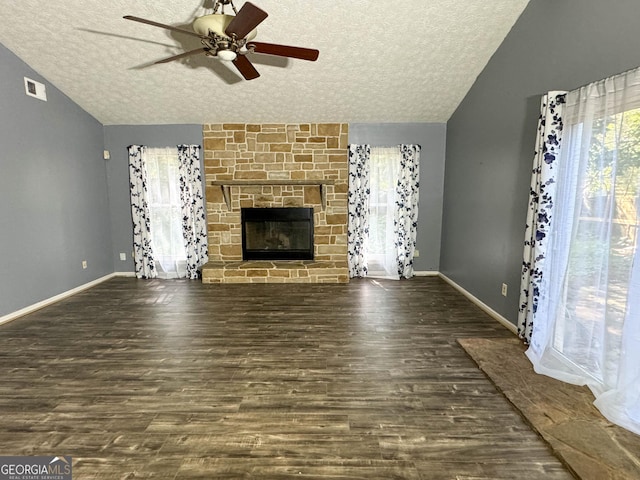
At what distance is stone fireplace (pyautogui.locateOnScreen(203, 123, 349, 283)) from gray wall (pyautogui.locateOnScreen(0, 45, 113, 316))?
1621mm

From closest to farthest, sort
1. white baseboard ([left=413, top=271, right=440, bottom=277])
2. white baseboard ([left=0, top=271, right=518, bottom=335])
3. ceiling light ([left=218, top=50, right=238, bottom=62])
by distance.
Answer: ceiling light ([left=218, top=50, right=238, bottom=62])
white baseboard ([left=0, top=271, right=518, bottom=335])
white baseboard ([left=413, top=271, right=440, bottom=277])

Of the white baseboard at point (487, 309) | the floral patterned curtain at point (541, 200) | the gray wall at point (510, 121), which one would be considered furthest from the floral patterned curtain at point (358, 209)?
the floral patterned curtain at point (541, 200)

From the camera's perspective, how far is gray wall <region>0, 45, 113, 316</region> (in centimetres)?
328

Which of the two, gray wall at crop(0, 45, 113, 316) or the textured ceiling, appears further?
gray wall at crop(0, 45, 113, 316)

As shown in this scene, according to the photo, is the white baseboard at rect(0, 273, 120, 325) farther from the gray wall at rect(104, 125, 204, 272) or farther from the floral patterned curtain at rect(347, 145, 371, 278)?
the floral patterned curtain at rect(347, 145, 371, 278)

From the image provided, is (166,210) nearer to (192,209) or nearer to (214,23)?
(192,209)

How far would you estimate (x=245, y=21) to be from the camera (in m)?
1.87

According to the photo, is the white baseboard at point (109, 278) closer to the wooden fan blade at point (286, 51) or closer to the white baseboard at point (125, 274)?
the white baseboard at point (125, 274)

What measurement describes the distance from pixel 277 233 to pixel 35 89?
3.38 m

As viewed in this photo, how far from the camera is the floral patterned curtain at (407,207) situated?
469 cm

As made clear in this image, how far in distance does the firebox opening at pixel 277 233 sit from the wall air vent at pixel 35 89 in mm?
2717

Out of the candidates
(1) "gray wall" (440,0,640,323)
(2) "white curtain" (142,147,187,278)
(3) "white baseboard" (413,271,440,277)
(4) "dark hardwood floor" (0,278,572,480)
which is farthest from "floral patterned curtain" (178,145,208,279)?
(1) "gray wall" (440,0,640,323)

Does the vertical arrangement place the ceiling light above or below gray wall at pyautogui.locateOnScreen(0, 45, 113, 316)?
above

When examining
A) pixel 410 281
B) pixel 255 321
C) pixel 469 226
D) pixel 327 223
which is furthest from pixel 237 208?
pixel 469 226
